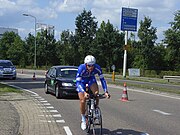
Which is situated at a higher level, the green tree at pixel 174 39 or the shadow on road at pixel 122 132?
the green tree at pixel 174 39

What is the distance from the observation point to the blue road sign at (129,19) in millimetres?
40219

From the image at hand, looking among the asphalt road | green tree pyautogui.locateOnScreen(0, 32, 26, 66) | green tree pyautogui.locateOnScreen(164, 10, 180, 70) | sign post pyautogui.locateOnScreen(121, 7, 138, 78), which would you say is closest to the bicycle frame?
the asphalt road

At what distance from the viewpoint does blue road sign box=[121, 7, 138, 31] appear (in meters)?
40.2

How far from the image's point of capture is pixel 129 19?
40.6 meters

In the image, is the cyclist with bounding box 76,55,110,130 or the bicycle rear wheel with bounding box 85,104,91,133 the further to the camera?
the bicycle rear wheel with bounding box 85,104,91,133

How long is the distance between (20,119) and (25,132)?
7.11 feet

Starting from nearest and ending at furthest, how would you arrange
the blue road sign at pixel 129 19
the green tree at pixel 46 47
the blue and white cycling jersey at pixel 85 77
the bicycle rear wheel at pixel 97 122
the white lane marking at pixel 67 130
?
the bicycle rear wheel at pixel 97 122 < the blue and white cycling jersey at pixel 85 77 < the white lane marking at pixel 67 130 < the blue road sign at pixel 129 19 < the green tree at pixel 46 47

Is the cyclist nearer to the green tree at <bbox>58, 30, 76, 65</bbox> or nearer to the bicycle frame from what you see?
the bicycle frame

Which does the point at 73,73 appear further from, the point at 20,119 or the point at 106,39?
the point at 106,39

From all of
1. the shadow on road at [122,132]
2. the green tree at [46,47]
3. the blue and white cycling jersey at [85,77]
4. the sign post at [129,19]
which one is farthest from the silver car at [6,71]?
the green tree at [46,47]

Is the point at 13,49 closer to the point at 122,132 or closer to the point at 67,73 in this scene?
the point at 67,73

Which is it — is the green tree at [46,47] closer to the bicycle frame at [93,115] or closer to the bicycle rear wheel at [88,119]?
the bicycle rear wheel at [88,119]

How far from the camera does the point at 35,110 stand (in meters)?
13.2

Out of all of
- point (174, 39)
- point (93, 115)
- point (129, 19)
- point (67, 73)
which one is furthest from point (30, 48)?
point (93, 115)
